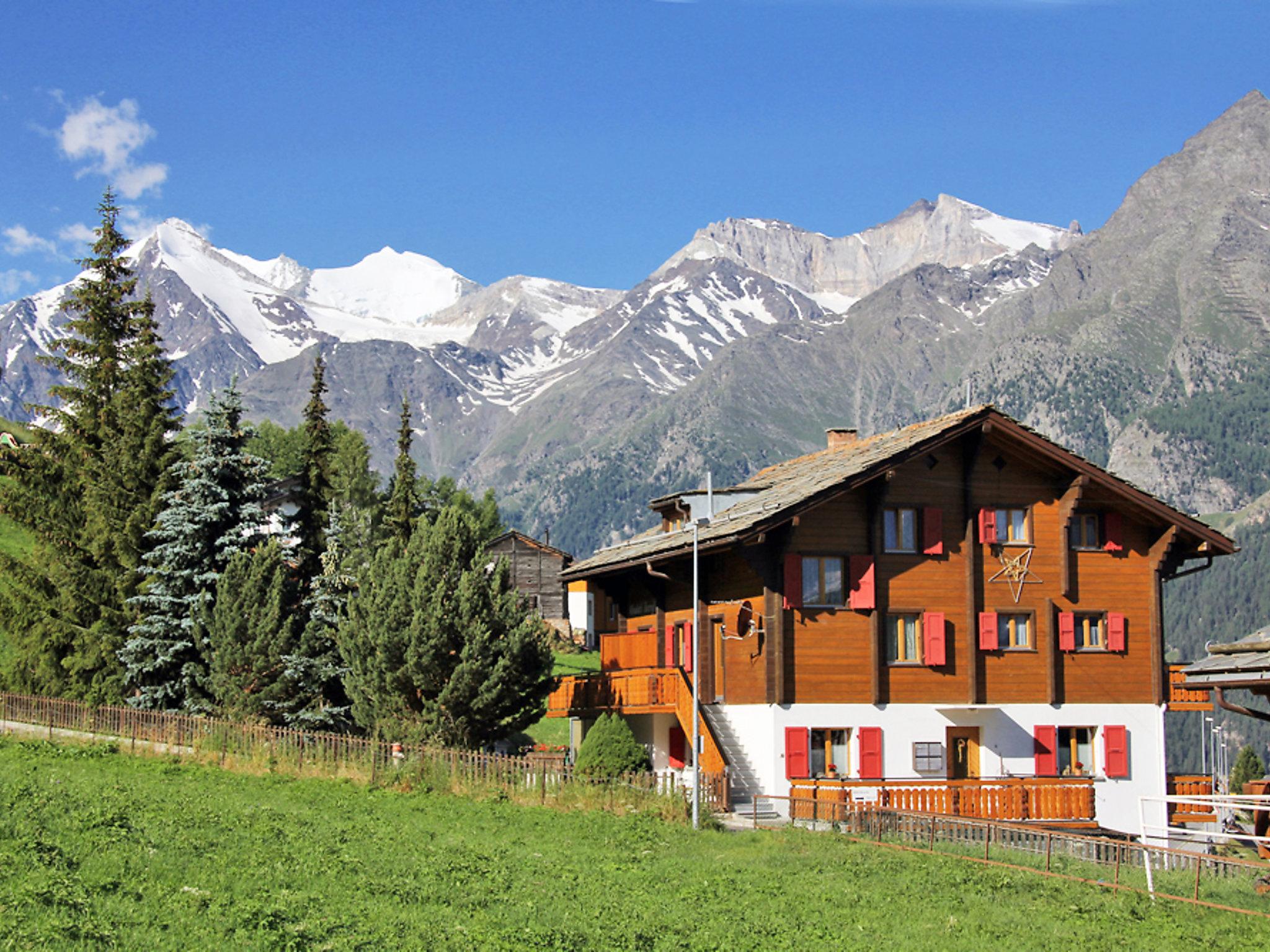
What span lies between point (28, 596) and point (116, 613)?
12.7 ft

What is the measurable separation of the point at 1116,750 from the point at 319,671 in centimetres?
2302

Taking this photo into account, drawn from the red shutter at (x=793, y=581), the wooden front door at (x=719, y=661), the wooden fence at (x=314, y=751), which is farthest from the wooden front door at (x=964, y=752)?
the wooden fence at (x=314, y=751)

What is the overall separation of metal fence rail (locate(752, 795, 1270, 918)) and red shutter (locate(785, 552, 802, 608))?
6365mm

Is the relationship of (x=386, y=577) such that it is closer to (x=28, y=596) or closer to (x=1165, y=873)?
(x=28, y=596)

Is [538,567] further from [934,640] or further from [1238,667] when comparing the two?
[1238,667]

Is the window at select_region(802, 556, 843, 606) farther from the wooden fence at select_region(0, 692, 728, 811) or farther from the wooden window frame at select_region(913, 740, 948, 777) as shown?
the wooden fence at select_region(0, 692, 728, 811)

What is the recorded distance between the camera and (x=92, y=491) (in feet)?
143

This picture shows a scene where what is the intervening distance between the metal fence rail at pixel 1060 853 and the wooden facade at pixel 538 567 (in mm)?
69880

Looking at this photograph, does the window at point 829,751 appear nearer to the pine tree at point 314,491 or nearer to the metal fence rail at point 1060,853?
the metal fence rail at point 1060,853

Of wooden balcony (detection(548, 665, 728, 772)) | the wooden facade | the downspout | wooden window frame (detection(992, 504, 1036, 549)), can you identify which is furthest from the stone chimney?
the wooden facade

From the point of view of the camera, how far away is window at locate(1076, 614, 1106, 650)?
4084 centimetres

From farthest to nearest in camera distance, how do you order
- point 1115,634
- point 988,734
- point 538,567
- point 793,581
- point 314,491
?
point 538,567 → point 314,491 → point 1115,634 → point 988,734 → point 793,581

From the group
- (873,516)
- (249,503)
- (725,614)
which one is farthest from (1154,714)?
(249,503)

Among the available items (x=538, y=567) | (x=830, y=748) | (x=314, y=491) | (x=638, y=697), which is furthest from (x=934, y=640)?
(x=538, y=567)
